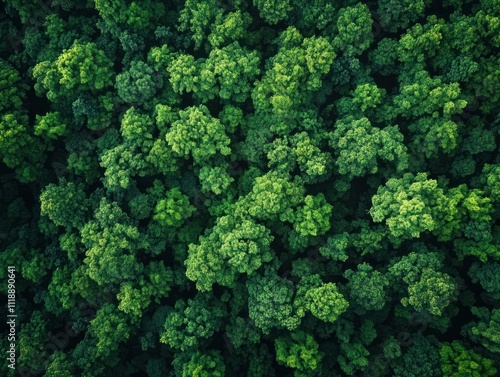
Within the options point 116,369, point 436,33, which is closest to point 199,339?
point 116,369

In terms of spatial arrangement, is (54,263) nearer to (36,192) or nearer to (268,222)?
(36,192)

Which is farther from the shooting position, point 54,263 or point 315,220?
point 54,263

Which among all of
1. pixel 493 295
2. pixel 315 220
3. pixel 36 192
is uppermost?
pixel 36 192

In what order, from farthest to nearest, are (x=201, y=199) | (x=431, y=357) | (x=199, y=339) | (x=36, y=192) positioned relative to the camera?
(x=36, y=192) < (x=201, y=199) < (x=199, y=339) < (x=431, y=357)

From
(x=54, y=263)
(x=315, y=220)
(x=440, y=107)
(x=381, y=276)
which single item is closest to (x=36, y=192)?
(x=54, y=263)

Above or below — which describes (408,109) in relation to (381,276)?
above

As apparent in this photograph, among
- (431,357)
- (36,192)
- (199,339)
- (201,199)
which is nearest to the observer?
(431,357)
